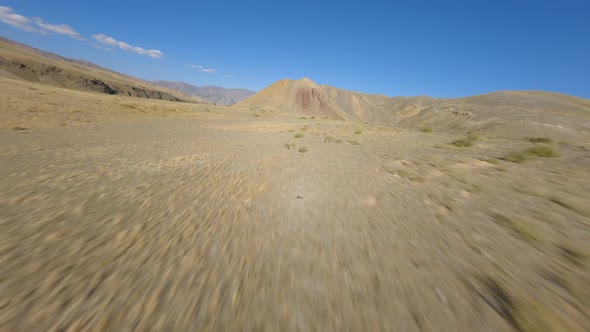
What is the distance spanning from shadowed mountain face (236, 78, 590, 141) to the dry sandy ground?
25.7 meters

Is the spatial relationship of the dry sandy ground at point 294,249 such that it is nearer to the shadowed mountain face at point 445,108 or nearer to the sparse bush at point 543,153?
the sparse bush at point 543,153

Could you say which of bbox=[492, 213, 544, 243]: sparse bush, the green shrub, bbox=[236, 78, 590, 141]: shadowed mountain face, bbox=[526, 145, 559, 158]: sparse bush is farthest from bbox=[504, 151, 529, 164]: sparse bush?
bbox=[236, 78, 590, 141]: shadowed mountain face

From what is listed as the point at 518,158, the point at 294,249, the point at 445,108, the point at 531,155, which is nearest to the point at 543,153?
the point at 531,155

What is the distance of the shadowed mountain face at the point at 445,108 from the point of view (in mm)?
27250

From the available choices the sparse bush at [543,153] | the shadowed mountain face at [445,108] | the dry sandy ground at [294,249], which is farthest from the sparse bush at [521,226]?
the shadowed mountain face at [445,108]

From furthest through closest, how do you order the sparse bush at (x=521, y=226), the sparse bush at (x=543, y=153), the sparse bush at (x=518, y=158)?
the sparse bush at (x=543, y=153) → the sparse bush at (x=518, y=158) → the sparse bush at (x=521, y=226)

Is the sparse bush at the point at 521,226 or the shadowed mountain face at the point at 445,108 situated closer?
the sparse bush at the point at 521,226

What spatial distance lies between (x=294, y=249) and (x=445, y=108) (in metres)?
62.9

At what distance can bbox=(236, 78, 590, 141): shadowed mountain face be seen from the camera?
27250mm

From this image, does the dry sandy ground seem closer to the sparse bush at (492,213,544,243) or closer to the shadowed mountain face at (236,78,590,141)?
the sparse bush at (492,213,544,243)

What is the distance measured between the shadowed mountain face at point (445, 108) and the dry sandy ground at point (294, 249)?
84.4ft

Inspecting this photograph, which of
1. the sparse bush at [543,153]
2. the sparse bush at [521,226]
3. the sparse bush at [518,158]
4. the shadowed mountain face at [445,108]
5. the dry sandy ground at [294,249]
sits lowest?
the dry sandy ground at [294,249]

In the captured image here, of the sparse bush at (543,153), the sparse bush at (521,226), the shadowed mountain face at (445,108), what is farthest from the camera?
the shadowed mountain face at (445,108)

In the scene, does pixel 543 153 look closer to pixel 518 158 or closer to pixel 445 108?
pixel 518 158
